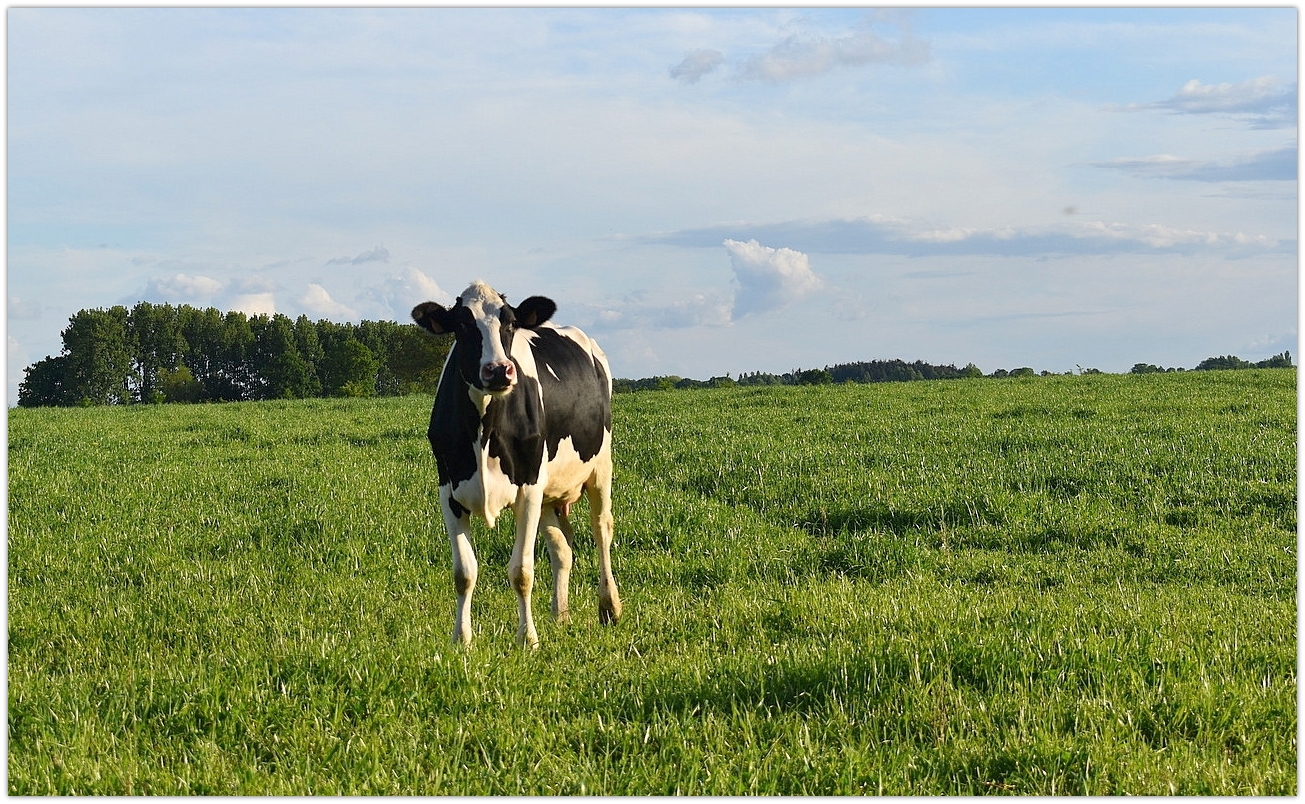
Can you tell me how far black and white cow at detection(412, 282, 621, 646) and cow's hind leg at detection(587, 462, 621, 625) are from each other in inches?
0.5

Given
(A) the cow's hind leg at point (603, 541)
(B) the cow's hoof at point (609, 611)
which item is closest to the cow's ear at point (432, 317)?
(A) the cow's hind leg at point (603, 541)

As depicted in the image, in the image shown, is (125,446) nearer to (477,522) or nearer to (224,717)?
(477,522)

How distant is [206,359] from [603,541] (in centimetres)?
8898

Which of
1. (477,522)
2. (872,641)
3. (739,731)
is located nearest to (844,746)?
(739,731)

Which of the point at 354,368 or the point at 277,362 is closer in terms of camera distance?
the point at 354,368

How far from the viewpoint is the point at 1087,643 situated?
6859mm

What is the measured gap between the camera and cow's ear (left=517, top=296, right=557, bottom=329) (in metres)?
8.48

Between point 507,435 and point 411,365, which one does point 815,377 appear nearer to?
point 411,365

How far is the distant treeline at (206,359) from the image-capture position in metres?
71.5

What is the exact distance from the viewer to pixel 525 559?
8406mm

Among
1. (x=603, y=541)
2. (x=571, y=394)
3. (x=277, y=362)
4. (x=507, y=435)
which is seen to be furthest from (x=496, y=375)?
(x=277, y=362)

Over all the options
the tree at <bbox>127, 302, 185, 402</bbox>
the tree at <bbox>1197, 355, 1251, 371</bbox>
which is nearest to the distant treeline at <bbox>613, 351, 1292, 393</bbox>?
the tree at <bbox>1197, 355, 1251, 371</bbox>

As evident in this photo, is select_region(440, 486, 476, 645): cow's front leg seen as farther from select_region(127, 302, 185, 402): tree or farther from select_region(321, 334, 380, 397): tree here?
select_region(127, 302, 185, 402): tree

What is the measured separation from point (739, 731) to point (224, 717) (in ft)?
9.06
